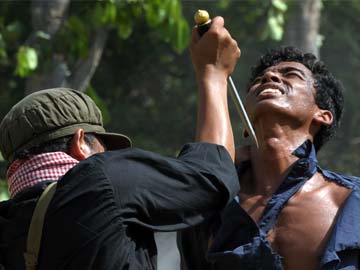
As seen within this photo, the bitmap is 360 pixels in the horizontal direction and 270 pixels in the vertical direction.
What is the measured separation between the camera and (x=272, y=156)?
12.5 ft

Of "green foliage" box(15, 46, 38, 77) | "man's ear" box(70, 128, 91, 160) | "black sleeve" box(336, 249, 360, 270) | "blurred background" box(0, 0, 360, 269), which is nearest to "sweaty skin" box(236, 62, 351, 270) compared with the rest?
"black sleeve" box(336, 249, 360, 270)

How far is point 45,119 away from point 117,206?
0.34 meters

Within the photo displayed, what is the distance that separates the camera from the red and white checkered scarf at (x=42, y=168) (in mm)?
2699

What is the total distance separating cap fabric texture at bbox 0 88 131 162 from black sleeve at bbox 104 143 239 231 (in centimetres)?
21

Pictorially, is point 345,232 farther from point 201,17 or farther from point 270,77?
point 201,17

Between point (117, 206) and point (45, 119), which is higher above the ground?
point (45, 119)

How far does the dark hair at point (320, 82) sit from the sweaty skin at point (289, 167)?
0.03m

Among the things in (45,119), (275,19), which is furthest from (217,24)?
(275,19)

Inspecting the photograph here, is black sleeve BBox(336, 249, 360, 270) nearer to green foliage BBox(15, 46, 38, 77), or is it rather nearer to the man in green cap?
the man in green cap

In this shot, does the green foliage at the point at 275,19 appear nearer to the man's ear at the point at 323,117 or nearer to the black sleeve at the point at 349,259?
the man's ear at the point at 323,117

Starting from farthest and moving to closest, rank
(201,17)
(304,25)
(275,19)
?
(304,25) < (275,19) < (201,17)

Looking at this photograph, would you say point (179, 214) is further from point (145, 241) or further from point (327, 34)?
point (327, 34)

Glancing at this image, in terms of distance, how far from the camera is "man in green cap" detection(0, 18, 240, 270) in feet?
8.43

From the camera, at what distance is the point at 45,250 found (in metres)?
2.60
